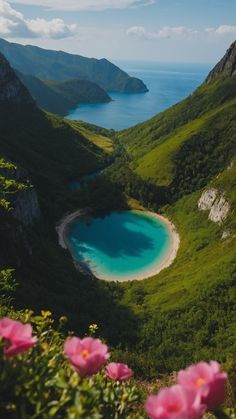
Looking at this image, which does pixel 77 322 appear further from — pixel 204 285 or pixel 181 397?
pixel 181 397

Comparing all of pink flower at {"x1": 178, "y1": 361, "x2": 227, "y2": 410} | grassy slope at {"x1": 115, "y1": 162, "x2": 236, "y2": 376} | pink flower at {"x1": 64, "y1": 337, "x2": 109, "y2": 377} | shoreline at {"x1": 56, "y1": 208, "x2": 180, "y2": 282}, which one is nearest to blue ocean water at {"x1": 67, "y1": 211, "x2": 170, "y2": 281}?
shoreline at {"x1": 56, "y1": 208, "x2": 180, "y2": 282}

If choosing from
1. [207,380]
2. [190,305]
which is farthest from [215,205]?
[207,380]

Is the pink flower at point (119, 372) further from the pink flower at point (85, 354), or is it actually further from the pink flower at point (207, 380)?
the pink flower at point (207, 380)

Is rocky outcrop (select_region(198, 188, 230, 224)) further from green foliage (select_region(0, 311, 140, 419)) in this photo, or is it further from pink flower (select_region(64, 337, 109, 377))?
pink flower (select_region(64, 337, 109, 377))

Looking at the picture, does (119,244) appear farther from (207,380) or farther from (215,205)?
(207,380)

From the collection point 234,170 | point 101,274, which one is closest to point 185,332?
point 101,274

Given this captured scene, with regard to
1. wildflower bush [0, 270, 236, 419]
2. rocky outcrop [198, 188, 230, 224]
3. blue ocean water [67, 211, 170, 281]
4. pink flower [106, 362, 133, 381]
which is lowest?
blue ocean water [67, 211, 170, 281]

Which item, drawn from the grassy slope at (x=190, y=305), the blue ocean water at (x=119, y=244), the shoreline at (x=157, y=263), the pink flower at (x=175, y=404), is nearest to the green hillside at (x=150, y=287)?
the grassy slope at (x=190, y=305)
